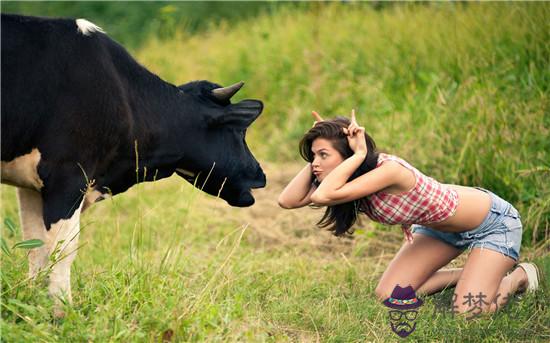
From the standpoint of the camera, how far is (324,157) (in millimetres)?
4492

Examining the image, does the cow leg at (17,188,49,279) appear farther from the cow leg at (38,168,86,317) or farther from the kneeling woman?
the kneeling woman

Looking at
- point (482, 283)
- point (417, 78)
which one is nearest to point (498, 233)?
point (482, 283)

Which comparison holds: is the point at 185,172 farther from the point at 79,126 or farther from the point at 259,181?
the point at 79,126

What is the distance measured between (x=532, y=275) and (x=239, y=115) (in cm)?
197

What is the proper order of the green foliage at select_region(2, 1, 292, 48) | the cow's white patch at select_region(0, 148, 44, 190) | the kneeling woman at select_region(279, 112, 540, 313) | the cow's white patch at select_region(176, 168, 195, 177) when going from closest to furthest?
1. the cow's white patch at select_region(0, 148, 44, 190)
2. the kneeling woman at select_region(279, 112, 540, 313)
3. the cow's white patch at select_region(176, 168, 195, 177)
4. the green foliage at select_region(2, 1, 292, 48)

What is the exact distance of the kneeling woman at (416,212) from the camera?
14.5ft

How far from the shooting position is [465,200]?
15.5ft

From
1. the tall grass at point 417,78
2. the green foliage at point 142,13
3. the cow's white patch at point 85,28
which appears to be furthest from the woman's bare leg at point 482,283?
the green foliage at point 142,13

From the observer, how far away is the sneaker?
4.84 m

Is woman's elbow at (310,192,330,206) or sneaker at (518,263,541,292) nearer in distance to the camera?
woman's elbow at (310,192,330,206)

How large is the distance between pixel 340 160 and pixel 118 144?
118 cm

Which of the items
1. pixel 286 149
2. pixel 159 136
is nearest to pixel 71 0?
pixel 286 149

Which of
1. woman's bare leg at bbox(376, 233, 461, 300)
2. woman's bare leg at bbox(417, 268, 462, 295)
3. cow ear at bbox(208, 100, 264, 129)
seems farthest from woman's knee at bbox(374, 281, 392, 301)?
cow ear at bbox(208, 100, 264, 129)

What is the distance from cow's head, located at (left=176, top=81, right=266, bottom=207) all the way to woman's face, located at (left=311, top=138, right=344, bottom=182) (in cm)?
42
